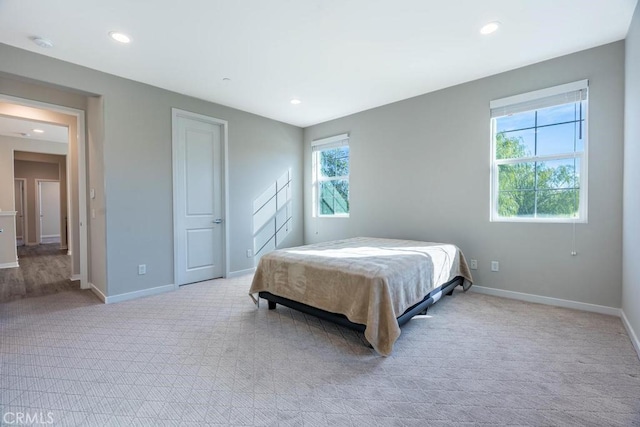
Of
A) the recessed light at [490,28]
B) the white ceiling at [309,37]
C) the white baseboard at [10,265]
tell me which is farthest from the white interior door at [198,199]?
the white baseboard at [10,265]

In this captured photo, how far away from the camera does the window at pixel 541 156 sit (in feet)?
9.95

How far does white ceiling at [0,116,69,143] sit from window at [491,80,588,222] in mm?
7141

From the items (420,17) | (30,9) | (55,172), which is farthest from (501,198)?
(55,172)

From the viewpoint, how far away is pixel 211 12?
90.9 inches

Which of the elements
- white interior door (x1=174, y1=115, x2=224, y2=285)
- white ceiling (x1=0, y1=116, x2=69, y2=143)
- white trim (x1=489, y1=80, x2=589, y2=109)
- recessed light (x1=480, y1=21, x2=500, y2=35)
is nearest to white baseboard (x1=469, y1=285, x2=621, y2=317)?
white trim (x1=489, y1=80, x2=589, y2=109)

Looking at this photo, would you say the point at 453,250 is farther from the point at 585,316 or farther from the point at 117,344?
the point at 117,344

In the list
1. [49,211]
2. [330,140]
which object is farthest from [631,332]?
[49,211]

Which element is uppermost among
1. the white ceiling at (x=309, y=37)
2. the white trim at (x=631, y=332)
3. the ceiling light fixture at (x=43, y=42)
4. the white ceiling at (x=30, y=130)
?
the white ceiling at (x=30, y=130)

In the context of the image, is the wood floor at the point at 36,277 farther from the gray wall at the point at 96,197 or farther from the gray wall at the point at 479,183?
the gray wall at the point at 479,183

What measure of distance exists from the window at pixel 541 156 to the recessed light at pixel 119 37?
12.9ft

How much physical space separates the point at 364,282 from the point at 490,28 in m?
2.47

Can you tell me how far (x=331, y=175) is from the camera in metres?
5.44

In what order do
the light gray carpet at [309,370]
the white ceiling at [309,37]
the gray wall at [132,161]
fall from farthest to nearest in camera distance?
the gray wall at [132,161] → the white ceiling at [309,37] → the light gray carpet at [309,370]

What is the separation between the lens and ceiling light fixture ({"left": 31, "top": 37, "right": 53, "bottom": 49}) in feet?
8.62
